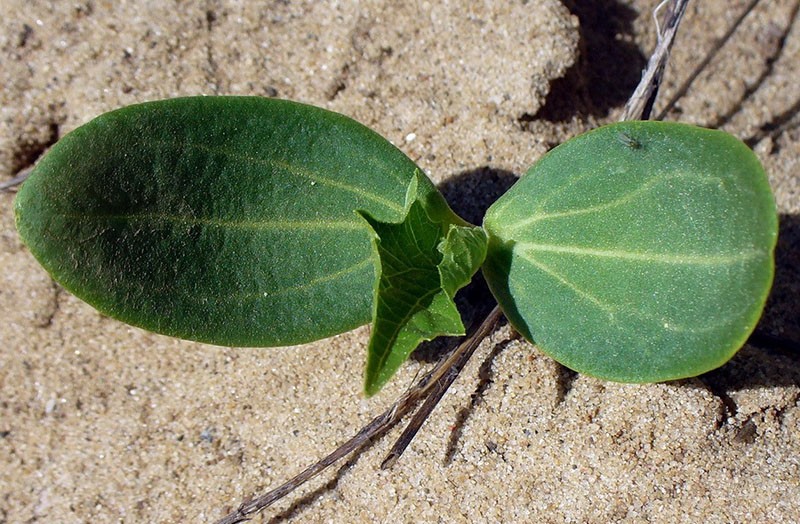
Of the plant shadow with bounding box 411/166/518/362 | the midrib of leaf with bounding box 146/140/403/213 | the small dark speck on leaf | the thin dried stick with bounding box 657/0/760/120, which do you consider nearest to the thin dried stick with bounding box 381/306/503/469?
the plant shadow with bounding box 411/166/518/362

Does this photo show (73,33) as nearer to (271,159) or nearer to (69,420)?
(271,159)

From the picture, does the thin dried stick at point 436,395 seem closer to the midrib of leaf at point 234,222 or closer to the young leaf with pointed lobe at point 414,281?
the young leaf with pointed lobe at point 414,281

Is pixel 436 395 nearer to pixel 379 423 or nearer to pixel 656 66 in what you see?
pixel 379 423

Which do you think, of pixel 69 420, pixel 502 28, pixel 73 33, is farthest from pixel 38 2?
pixel 502 28

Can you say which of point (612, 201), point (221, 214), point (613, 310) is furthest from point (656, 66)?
point (221, 214)

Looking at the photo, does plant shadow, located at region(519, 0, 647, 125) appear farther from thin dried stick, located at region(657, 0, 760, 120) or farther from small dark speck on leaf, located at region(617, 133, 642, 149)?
small dark speck on leaf, located at region(617, 133, 642, 149)

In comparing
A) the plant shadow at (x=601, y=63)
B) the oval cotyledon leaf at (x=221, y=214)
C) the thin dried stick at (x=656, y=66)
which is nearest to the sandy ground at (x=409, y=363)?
the plant shadow at (x=601, y=63)
